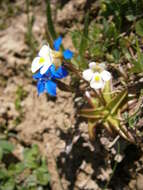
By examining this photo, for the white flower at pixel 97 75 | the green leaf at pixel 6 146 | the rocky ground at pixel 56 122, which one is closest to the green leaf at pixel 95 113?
the rocky ground at pixel 56 122

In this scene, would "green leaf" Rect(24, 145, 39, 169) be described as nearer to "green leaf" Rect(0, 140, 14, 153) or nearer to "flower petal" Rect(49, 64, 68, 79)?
"green leaf" Rect(0, 140, 14, 153)

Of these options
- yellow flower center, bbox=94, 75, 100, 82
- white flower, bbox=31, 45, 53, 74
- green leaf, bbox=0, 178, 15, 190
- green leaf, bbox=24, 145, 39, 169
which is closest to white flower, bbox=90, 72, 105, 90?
yellow flower center, bbox=94, 75, 100, 82

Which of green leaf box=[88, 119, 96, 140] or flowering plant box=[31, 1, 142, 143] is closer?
flowering plant box=[31, 1, 142, 143]

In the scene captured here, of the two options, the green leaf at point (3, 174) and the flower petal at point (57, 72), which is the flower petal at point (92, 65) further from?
the green leaf at point (3, 174)

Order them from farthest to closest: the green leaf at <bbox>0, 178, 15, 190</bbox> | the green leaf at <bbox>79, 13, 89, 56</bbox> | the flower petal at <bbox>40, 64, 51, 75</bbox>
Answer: the green leaf at <bbox>0, 178, 15, 190</bbox>
the green leaf at <bbox>79, 13, 89, 56</bbox>
the flower petal at <bbox>40, 64, 51, 75</bbox>

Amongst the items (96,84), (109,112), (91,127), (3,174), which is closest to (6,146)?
(3,174)

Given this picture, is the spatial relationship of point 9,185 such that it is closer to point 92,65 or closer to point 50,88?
point 50,88
